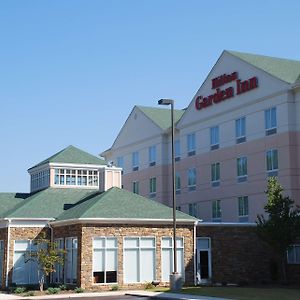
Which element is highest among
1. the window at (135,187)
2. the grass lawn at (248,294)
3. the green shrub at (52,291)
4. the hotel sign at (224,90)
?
the hotel sign at (224,90)

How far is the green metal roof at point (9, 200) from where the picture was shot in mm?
44572

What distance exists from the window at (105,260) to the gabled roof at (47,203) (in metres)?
5.88

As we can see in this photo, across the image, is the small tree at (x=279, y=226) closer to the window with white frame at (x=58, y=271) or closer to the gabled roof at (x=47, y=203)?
the window with white frame at (x=58, y=271)

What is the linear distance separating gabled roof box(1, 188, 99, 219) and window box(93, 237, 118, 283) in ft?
19.3

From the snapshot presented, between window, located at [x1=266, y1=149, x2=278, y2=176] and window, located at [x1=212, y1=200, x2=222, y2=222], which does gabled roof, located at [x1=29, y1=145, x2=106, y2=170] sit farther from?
window, located at [x1=266, y1=149, x2=278, y2=176]

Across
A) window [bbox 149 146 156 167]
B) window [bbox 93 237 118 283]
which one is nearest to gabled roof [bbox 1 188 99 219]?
window [bbox 93 237 118 283]

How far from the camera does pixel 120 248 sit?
3519 cm

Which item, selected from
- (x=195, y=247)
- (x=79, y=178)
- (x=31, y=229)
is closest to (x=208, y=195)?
(x=79, y=178)

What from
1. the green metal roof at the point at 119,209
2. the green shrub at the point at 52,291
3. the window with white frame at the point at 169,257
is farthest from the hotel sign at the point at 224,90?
the green shrub at the point at 52,291

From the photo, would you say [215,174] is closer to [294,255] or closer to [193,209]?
[193,209]

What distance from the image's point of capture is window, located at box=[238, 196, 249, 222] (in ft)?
157

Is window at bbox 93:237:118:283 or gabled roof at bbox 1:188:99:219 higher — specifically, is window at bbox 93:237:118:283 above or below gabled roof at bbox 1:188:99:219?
below

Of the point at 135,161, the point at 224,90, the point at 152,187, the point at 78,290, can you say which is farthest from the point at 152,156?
the point at 78,290

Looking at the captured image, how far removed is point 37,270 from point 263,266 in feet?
47.7
